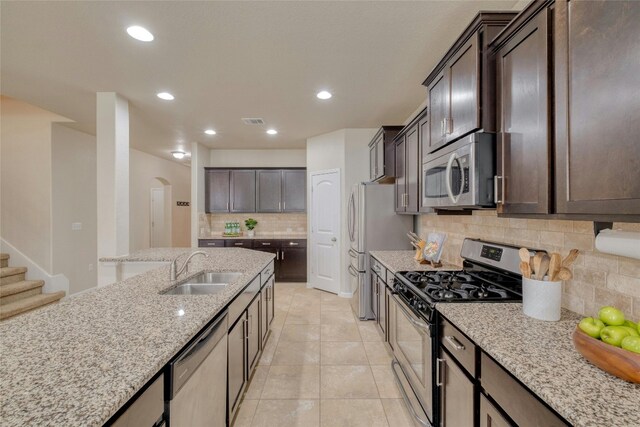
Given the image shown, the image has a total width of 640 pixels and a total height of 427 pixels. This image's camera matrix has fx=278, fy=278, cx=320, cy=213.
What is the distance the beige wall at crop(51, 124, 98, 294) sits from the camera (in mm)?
4309

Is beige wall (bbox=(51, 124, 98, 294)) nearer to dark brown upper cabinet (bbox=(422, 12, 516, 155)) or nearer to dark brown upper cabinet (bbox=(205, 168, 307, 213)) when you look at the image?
dark brown upper cabinet (bbox=(205, 168, 307, 213))

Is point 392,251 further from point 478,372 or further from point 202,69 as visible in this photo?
point 202,69

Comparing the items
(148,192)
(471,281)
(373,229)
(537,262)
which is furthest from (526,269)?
(148,192)

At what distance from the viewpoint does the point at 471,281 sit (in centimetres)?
194

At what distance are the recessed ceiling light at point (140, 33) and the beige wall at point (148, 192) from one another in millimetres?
4632

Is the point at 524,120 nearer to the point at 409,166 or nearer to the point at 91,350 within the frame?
the point at 409,166

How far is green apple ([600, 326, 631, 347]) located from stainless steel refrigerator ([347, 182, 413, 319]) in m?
2.62

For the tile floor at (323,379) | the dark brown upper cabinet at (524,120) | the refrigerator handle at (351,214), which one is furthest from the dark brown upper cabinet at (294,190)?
the dark brown upper cabinet at (524,120)

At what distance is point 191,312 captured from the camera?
53.4 inches

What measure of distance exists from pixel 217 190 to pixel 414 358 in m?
4.97

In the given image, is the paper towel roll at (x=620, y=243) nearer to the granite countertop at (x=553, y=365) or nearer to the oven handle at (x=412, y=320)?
the granite countertop at (x=553, y=365)

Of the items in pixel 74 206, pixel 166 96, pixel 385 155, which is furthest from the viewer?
pixel 74 206

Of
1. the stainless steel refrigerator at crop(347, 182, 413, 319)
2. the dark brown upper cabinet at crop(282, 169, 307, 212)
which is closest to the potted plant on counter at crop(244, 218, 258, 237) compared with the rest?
the dark brown upper cabinet at crop(282, 169, 307, 212)

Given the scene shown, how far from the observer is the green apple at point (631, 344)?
2.66 feet
